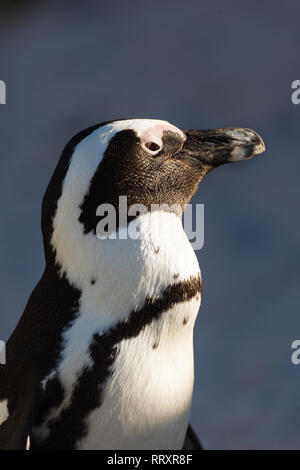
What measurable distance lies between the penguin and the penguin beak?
9cm

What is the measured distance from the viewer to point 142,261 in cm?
110

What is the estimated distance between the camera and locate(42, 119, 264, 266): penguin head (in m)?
1.11

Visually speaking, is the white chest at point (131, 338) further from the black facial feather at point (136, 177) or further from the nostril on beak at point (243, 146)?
the nostril on beak at point (243, 146)

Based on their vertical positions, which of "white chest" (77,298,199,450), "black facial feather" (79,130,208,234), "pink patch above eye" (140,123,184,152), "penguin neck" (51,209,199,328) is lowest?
"white chest" (77,298,199,450)

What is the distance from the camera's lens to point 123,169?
3.68ft

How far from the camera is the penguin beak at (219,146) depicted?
1.23 m

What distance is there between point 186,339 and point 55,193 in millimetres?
307

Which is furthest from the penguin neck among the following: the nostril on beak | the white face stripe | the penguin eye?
the nostril on beak

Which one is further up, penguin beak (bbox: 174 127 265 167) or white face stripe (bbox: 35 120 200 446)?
penguin beak (bbox: 174 127 265 167)

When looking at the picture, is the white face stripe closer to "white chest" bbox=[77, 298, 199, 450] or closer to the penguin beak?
"white chest" bbox=[77, 298, 199, 450]

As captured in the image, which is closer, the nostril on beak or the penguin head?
the penguin head
